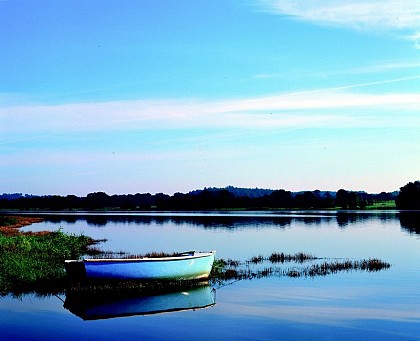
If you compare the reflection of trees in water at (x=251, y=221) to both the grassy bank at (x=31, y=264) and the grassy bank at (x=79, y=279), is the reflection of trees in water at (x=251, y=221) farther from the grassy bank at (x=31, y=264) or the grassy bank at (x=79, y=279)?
the grassy bank at (x=31, y=264)

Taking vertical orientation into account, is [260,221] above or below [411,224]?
above

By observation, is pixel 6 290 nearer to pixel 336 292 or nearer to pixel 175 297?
pixel 175 297

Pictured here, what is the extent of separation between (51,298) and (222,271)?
14465mm

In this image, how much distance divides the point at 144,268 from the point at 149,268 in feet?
1.07

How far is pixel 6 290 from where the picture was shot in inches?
1315

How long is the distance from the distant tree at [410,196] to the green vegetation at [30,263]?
151526mm

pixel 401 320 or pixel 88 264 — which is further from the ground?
pixel 88 264

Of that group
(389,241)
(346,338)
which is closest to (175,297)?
(346,338)

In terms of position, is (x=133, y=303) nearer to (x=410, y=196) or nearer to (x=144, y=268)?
(x=144, y=268)

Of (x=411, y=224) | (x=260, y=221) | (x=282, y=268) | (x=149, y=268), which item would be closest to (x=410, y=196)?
(x=260, y=221)


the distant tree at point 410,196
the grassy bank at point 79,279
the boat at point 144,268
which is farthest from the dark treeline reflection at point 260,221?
the boat at point 144,268

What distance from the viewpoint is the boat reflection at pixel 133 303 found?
29203mm

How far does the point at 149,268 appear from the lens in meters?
34.8

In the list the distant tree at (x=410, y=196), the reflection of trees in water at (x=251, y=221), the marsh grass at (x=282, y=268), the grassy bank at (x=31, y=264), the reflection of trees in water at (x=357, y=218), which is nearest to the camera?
the grassy bank at (x=31, y=264)
